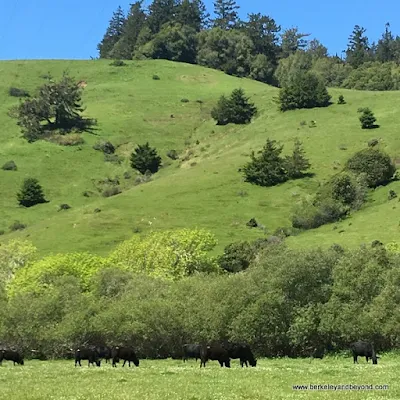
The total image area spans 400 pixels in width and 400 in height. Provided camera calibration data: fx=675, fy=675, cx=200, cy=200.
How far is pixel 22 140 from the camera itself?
142 meters

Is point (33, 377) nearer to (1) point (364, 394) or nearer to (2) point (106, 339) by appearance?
(1) point (364, 394)

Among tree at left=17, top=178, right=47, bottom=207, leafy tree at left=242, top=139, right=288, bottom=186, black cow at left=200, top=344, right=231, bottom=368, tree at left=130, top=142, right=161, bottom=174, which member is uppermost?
tree at left=130, top=142, right=161, bottom=174

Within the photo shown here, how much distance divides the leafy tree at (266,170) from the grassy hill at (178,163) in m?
2.09

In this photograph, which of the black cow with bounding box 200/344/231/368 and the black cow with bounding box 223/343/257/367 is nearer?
the black cow with bounding box 200/344/231/368

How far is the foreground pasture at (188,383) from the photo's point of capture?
20.2 meters

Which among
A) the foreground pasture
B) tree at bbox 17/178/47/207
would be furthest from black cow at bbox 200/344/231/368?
tree at bbox 17/178/47/207

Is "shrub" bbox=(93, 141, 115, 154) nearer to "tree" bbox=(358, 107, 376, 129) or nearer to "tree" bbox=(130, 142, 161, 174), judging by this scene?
"tree" bbox=(130, 142, 161, 174)

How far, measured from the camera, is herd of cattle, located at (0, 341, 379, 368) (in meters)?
32.7

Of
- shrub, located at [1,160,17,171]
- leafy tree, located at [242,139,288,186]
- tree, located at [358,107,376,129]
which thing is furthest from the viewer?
tree, located at [358,107,376,129]

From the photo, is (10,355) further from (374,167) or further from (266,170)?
(374,167)

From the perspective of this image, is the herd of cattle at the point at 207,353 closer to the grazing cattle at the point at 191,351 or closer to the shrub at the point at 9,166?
the grazing cattle at the point at 191,351

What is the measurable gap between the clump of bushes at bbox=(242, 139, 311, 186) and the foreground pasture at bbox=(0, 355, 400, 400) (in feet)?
275

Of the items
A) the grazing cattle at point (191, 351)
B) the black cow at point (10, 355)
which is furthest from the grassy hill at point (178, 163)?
the black cow at point (10, 355)

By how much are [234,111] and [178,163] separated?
26668mm
